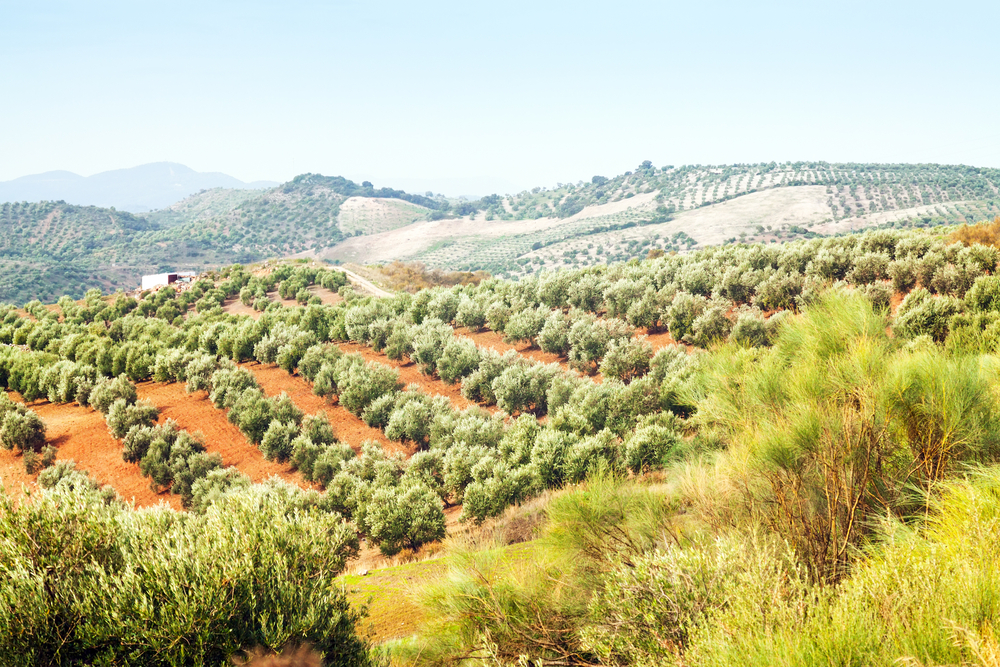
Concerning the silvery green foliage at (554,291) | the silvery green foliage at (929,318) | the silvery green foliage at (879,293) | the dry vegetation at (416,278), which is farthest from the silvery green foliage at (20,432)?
the dry vegetation at (416,278)

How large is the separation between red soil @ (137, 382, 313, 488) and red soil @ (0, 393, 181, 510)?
202 cm

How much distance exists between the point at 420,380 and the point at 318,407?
457cm

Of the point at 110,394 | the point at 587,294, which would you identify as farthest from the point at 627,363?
the point at 110,394

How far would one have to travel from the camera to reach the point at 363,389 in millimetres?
23516

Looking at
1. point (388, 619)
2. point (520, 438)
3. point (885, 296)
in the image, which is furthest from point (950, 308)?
point (388, 619)

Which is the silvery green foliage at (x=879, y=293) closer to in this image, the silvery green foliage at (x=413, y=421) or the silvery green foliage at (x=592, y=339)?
the silvery green foliage at (x=592, y=339)

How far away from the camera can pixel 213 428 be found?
73.6 ft

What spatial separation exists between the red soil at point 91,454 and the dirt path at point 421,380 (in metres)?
10.3

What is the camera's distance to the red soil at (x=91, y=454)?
1855 centimetres

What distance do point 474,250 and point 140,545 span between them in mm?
175866

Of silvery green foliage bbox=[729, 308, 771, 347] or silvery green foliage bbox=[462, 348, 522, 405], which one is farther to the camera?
silvery green foliage bbox=[462, 348, 522, 405]

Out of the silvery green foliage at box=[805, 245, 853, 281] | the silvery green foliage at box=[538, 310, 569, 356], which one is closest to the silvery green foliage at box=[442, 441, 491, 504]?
the silvery green foliage at box=[538, 310, 569, 356]

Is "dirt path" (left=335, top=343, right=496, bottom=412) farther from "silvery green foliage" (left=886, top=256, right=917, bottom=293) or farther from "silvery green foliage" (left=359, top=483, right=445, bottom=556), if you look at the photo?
"silvery green foliage" (left=886, top=256, right=917, bottom=293)

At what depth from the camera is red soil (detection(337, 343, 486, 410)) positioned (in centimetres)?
2417
